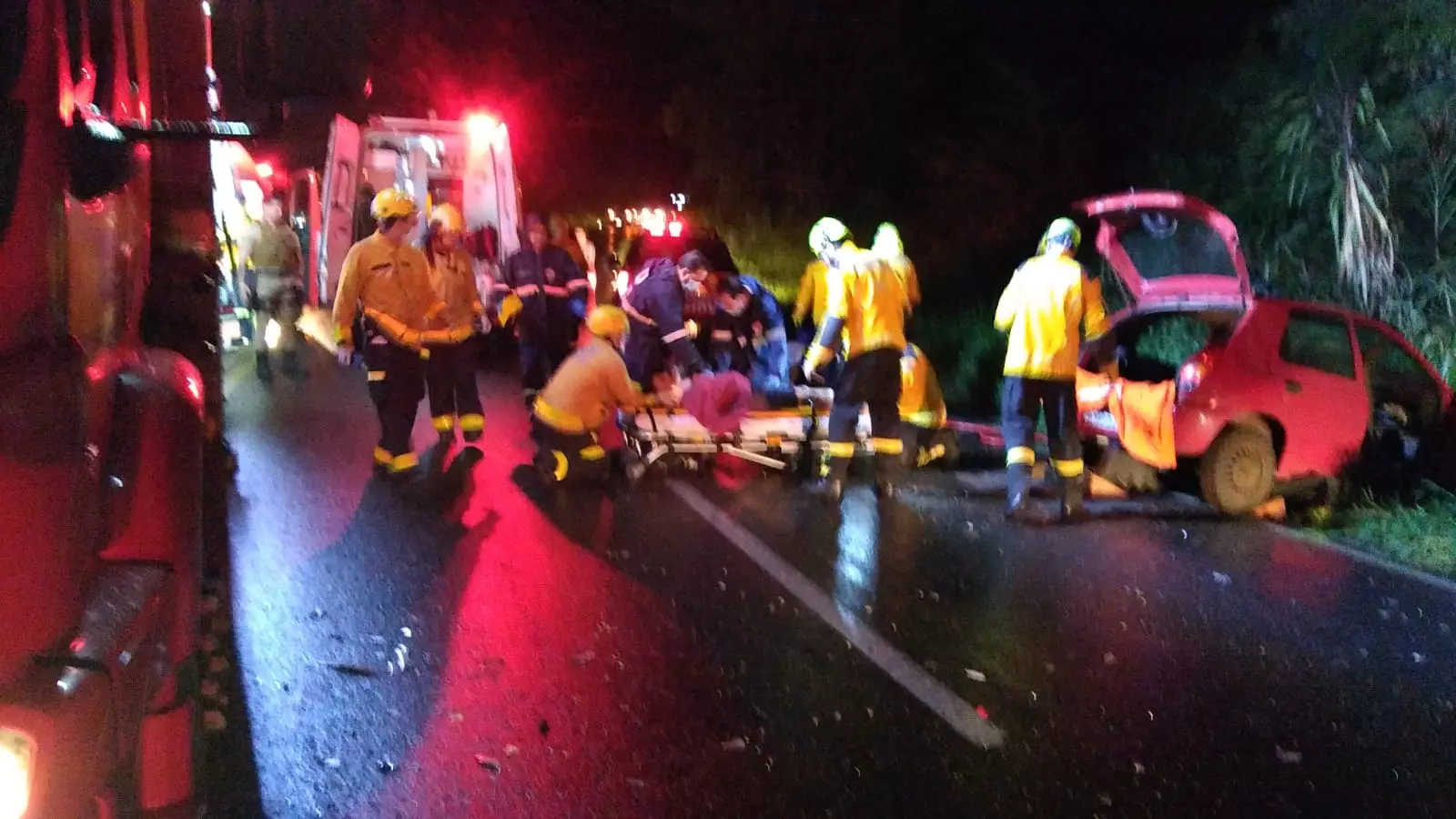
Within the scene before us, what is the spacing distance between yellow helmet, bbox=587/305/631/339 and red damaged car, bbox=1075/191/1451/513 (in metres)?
3.18

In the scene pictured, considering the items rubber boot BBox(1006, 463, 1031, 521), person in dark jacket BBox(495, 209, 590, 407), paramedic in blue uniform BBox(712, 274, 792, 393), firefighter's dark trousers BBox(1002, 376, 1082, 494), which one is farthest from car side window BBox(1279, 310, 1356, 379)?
person in dark jacket BBox(495, 209, 590, 407)

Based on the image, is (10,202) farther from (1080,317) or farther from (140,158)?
(1080,317)

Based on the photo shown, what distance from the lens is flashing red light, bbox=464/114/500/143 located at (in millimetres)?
13789

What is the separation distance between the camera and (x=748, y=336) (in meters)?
9.19

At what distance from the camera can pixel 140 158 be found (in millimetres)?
3488

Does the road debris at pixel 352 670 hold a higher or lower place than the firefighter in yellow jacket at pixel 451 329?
lower

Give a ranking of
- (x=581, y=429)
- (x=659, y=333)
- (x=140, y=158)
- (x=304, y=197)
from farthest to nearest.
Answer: (x=304, y=197), (x=659, y=333), (x=581, y=429), (x=140, y=158)

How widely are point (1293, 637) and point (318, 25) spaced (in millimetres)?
4989

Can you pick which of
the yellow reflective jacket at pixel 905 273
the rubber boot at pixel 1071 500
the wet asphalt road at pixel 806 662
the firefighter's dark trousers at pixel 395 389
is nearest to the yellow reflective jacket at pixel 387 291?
the firefighter's dark trousers at pixel 395 389

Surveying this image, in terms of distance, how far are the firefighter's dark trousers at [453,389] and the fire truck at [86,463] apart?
4.63m

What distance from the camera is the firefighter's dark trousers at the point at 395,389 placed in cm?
771

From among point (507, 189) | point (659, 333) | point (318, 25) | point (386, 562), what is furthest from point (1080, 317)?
point (507, 189)

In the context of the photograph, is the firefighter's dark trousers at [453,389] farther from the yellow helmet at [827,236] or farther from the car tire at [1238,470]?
the car tire at [1238,470]

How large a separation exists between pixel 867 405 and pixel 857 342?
0.55 metres
